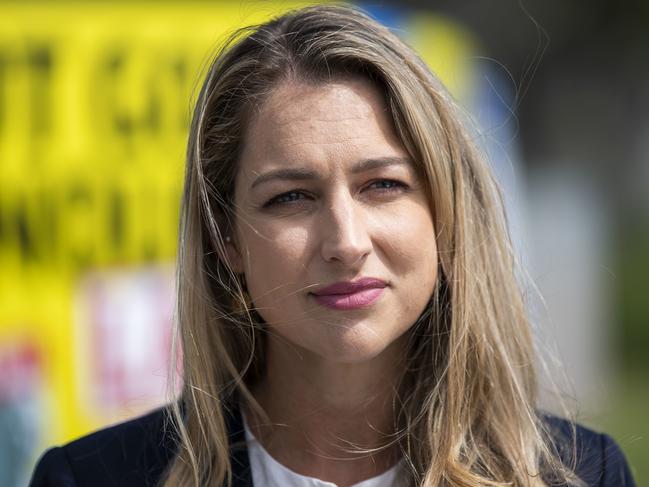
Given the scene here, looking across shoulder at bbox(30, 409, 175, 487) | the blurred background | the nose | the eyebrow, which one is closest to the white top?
shoulder at bbox(30, 409, 175, 487)

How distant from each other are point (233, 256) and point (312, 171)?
32 centimetres

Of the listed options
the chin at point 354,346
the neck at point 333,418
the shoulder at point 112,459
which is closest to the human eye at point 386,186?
the chin at point 354,346

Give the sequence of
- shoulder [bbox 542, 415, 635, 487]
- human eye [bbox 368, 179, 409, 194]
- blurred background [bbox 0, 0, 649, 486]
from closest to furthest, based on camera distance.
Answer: human eye [bbox 368, 179, 409, 194] < shoulder [bbox 542, 415, 635, 487] < blurred background [bbox 0, 0, 649, 486]

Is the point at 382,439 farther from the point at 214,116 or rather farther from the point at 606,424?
the point at 606,424

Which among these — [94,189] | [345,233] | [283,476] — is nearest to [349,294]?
[345,233]

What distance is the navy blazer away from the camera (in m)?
2.18

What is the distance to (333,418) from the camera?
7.32 feet

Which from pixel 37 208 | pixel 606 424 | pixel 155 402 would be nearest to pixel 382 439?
pixel 155 402

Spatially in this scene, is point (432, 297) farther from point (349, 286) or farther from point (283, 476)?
point (283, 476)

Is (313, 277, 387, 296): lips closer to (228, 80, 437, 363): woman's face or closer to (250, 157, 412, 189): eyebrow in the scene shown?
(228, 80, 437, 363): woman's face

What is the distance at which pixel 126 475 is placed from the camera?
7.27 feet

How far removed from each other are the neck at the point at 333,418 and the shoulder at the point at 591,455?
38 cm

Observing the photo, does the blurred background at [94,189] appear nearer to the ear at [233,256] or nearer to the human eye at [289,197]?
the ear at [233,256]

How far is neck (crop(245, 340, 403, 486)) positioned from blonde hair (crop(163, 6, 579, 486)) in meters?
0.06
